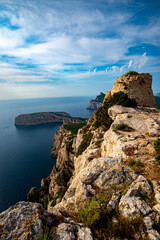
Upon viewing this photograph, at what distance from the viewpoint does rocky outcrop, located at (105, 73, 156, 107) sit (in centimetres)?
2600

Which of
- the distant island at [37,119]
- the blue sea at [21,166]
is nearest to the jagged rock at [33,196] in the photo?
the blue sea at [21,166]

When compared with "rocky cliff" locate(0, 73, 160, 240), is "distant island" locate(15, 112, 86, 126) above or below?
below

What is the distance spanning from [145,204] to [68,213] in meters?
4.01

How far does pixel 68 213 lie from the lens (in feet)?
20.0

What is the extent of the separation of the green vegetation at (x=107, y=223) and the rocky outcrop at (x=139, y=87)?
25.0 metres

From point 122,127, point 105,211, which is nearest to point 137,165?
point 105,211

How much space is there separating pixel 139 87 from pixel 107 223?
28327 millimetres

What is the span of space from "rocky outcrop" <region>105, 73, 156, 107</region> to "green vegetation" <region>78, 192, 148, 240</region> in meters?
25.0

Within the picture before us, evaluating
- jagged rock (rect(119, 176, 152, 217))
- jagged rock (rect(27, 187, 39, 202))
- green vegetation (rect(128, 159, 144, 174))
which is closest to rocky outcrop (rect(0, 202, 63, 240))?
jagged rock (rect(119, 176, 152, 217))

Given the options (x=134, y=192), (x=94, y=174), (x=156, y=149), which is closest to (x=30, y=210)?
(x=94, y=174)

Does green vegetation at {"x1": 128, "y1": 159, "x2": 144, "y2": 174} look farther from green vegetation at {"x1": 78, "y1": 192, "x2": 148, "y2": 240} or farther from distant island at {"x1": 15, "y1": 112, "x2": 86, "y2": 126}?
distant island at {"x1": 15, "y1": 112, "x2": 86, "y2": 126}

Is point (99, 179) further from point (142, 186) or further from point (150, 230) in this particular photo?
point (150, 230)

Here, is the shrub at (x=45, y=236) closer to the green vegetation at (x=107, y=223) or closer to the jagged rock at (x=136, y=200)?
the green vegetation at (x=107, y=223)

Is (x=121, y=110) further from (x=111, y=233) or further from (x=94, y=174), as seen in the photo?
(x=111, y=233)
